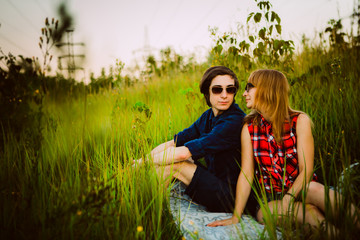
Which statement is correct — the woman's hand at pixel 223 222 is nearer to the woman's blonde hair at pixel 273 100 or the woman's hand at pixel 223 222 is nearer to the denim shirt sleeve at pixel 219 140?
the denim shirt sleeve at pixel 219 140

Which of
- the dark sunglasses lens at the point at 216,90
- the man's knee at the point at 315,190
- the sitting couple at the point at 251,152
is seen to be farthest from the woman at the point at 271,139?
the dark sunglasses lens at the point at 216,90

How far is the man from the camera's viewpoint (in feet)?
7.31

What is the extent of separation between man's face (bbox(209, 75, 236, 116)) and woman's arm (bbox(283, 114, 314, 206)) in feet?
2.31

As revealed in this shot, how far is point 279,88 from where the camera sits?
7.19ft

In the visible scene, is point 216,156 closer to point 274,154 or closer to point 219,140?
point 219,140

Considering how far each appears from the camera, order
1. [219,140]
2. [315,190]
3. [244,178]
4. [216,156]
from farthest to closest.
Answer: [216,156] → [219,140] → [244,178] → [315,190]

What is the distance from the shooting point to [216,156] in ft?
7.98

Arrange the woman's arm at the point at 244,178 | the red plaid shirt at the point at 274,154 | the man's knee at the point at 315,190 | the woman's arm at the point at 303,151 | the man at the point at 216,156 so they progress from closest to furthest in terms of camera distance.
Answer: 1. the man's knee at the point at 315,190
2. the woman's arm at the point at 303,151
3. the woman's arm at the point at 244,178
4. the red plaid shirt at the point at 274,154
5. the man at the point at 216,156

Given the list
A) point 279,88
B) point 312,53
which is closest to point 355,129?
point 279,88

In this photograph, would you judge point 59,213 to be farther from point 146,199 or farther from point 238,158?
point 238,158

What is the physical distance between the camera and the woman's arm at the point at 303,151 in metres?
1.88

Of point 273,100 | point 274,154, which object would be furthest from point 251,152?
point 273,100

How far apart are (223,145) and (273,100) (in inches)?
23.8

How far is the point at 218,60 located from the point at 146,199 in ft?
8.84
